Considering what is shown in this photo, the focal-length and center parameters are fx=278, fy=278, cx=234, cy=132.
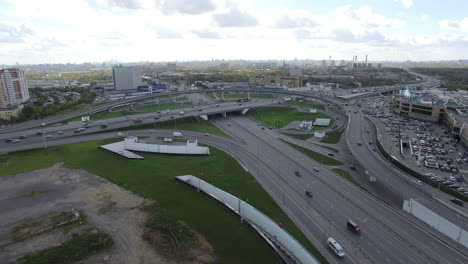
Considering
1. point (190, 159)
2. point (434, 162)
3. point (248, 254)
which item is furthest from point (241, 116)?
point (248, 254)

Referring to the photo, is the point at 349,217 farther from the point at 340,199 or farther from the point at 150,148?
the point at 150,148

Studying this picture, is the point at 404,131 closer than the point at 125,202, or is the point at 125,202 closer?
the point at 125,202

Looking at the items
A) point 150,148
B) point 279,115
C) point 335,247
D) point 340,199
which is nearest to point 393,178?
point 340,199

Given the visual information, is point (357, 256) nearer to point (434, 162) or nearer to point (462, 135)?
point (434, 162)

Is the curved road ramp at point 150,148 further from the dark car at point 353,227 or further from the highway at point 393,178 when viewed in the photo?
the dark car at point 353,227

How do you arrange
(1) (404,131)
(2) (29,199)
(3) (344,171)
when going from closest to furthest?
(2) (29,199) < (3) (344,171) < (1) (404,131)

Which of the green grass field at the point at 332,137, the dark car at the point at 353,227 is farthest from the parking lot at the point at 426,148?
the dark car at the point at 353,227
